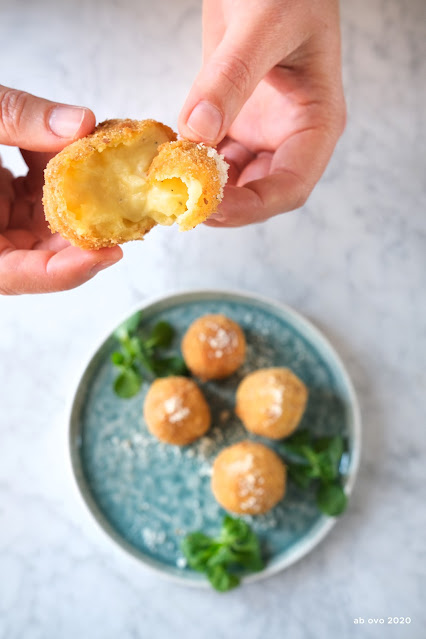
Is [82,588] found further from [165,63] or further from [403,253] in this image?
[165,63]

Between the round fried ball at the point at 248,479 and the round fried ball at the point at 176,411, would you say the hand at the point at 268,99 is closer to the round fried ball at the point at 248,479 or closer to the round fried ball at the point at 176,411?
the round fried ball at the point at 176,411

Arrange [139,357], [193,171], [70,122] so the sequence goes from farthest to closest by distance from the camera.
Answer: [139,357] → [70,122] → [193,171]

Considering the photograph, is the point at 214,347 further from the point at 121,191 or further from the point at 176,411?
the point at 121,191

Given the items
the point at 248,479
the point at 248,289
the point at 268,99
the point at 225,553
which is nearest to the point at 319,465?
the point at 248,479

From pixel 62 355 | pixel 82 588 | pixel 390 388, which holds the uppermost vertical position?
pixel 390 388

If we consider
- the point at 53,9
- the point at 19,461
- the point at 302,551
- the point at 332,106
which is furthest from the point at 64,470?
the point at 53,9

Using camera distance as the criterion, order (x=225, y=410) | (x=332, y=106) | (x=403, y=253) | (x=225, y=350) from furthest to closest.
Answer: (x=403, y=253) < (x=225, y=410) < (x=225, y=350) < (x=332, y=106)

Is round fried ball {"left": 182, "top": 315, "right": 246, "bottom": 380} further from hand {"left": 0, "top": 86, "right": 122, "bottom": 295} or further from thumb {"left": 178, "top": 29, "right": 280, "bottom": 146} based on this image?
thumb {"left": 178, "top": 29, "right": 280, "bottom": 146}
